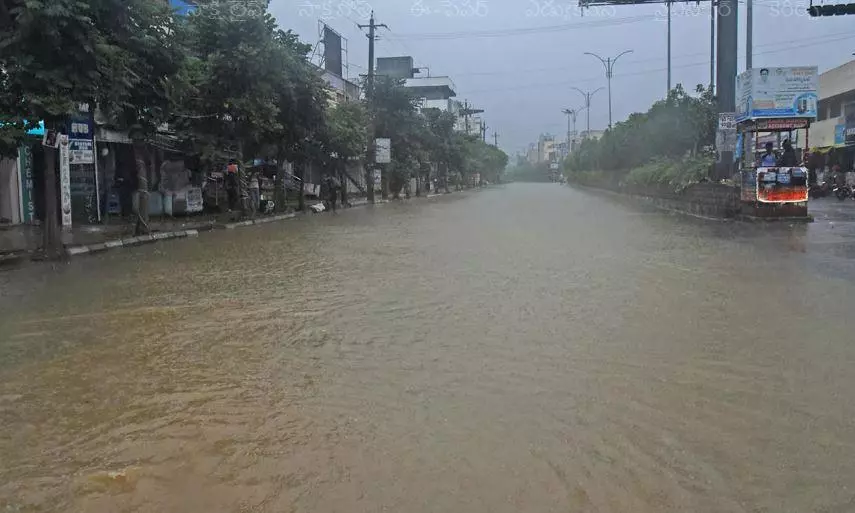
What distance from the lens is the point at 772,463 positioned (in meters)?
3.91

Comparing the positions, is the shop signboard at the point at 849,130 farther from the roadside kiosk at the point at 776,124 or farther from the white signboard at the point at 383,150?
the white signboard at the point at 383,150

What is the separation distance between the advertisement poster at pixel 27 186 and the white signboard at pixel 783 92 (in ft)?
62.6

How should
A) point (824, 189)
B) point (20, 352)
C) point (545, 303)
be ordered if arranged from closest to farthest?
point (20, 352)
point (545, 303)
point (824, 189)

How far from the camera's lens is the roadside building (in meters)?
38.0

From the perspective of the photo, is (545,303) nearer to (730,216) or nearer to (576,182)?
(730,216)

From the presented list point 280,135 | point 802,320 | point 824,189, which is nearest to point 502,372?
point 802,320

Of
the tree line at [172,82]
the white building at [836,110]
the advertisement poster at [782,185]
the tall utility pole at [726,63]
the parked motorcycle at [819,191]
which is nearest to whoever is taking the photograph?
the tree line at [172,82]

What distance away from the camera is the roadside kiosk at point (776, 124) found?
1930 cm

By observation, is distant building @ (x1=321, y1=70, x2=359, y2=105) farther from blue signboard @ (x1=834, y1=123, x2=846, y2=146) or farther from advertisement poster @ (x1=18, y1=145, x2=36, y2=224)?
advertisement poster @ (x1=18, y1=145, x2=36, y2=224)

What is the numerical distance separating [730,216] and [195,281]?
15804 mm

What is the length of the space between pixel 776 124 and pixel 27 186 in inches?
795

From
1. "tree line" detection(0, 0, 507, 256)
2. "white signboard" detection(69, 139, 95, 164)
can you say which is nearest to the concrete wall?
"tree line" detection(0, 0, 507, 256)

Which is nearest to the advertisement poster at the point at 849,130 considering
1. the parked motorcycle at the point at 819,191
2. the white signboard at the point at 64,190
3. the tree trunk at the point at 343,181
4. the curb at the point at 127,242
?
the parked motorcycle at the point at 819,191

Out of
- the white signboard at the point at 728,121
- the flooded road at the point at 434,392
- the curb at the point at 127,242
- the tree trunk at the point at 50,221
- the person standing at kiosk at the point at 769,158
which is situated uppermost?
the white signboard at the point at 728,121
